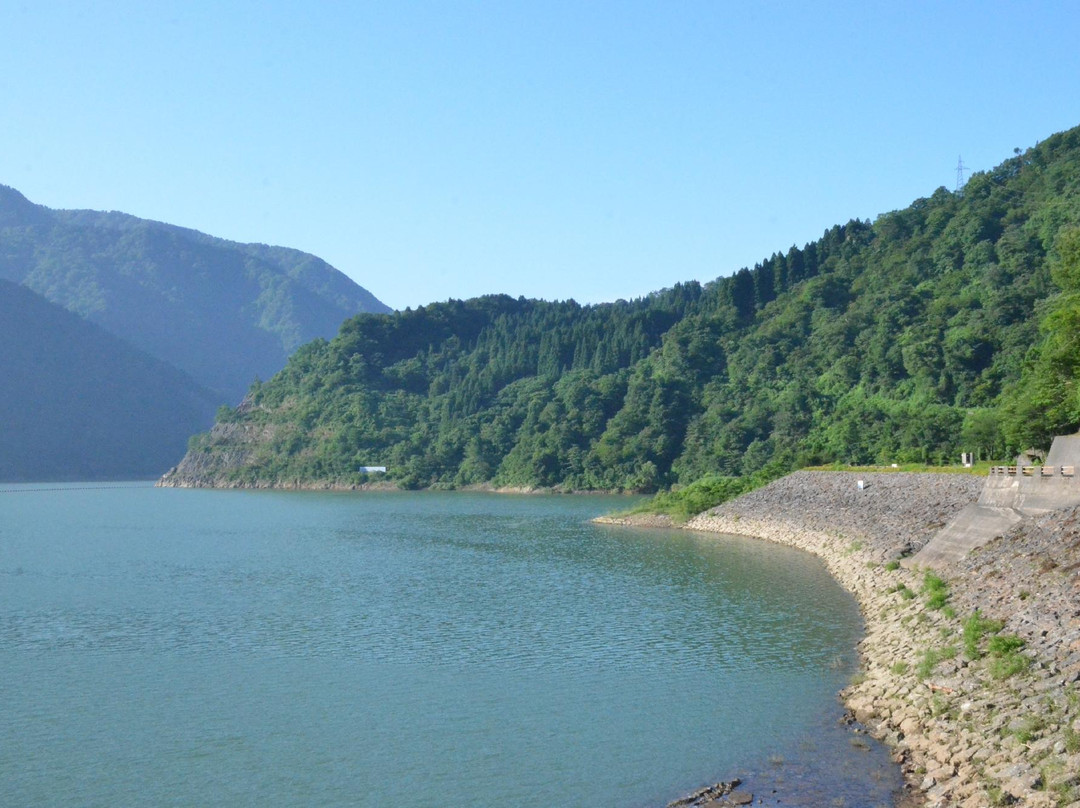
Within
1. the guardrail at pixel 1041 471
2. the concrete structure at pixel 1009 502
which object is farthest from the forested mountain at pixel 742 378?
the guardrail at pixel 1041 471

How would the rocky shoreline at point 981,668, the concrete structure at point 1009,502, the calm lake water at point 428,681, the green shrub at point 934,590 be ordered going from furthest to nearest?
the concrete structure at point 1009,502
the green shrub at point 934,590
the calm lake water at point 428,681
the rocky shoreline at point 981,668

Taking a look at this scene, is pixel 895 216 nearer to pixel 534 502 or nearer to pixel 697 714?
pixel 534 502

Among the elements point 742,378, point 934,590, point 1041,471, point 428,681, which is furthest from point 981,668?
point 742,378

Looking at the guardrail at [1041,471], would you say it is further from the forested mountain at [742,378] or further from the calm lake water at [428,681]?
the forested mountain at [742,378]

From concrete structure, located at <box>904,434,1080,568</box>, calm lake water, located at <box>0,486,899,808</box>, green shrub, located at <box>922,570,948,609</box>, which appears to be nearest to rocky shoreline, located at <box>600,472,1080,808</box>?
green shrub, located at <box>922,570,948,609</box>

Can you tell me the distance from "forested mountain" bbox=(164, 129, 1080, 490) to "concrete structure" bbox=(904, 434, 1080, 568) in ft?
51.3

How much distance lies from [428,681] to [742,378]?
105 m

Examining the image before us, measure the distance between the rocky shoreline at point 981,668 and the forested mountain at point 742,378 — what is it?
23.1 metres

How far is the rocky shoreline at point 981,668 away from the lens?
53.2ft

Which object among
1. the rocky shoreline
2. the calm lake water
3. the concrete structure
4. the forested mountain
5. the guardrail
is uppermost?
the forested mountain

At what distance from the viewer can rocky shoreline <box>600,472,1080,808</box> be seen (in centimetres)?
1622

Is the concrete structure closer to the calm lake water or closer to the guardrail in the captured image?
the guardrail

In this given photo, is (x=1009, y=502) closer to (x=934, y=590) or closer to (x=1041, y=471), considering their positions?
(x=1041, y=471)

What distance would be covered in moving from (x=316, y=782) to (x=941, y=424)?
71256mm
